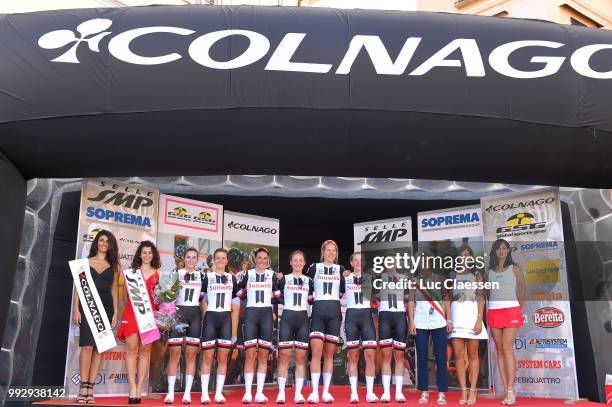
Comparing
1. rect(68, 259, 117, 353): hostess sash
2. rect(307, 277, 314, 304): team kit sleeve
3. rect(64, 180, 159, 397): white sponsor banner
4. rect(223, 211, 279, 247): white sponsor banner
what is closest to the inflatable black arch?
rect(68, 259, 117, 353): hostess sash

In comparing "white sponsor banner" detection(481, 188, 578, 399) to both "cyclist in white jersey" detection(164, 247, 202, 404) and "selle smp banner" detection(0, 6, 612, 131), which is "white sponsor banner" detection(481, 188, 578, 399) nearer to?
"selle smp banner" detection(0, 6, 612, 131)

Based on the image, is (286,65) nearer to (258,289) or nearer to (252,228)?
(258,289)

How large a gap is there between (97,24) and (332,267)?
10.6 feet

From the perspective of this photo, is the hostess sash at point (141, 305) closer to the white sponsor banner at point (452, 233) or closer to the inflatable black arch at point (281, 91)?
the inflatable black arch at point (281, 91)

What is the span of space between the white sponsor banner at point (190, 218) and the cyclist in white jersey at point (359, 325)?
210 cm

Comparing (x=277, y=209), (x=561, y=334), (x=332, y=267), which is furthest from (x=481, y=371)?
(x=277, y=209)

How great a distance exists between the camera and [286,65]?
15.8 ft

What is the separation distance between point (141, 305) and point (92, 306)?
0.46 meters

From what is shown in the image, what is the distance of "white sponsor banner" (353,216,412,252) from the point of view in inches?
316

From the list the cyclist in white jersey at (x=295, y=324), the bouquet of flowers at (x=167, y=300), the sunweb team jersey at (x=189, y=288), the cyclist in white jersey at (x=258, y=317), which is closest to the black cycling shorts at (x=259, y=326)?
the cyclist in white jersey at (x=258, y=317)

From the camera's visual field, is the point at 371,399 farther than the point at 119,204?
No

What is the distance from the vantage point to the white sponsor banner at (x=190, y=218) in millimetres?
7176

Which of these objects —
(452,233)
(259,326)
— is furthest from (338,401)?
(452,233)

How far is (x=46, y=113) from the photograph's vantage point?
468 centimetres
